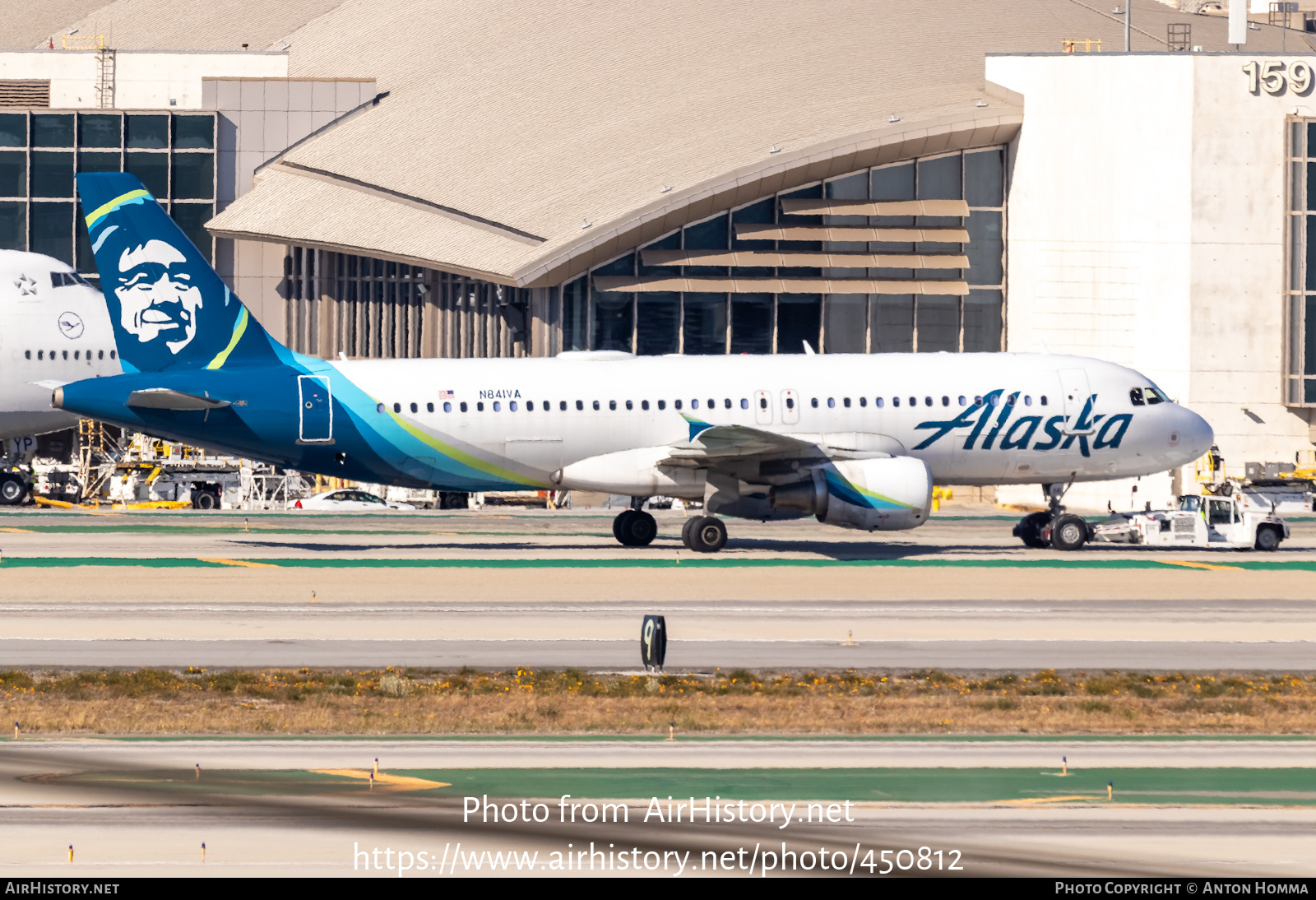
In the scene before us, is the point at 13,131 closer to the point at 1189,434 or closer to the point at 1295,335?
the point at 1295,335

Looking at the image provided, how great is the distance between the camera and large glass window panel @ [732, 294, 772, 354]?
76.5 metres

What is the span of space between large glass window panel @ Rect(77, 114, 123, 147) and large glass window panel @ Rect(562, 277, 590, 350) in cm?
2929

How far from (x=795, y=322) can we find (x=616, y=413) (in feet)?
106

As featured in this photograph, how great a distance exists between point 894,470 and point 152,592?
1817 cm

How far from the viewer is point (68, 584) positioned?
3666 cm

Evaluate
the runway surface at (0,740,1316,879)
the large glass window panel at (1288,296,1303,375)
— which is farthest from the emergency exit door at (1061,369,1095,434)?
the large glass window panel at (1288,296,1303,375)

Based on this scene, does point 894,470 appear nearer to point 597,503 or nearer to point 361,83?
point 597,503

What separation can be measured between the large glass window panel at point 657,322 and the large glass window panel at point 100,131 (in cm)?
3212

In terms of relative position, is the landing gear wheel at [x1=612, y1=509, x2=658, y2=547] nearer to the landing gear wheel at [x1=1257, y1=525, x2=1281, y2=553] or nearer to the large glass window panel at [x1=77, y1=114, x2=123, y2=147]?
the landing gear wheel at [x1=1257, y1=525, x2=1281, y2=553]

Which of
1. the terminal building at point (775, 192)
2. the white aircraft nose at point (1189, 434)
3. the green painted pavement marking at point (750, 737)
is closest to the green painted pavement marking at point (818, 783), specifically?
the green painted pavement marking at point (750, 737)

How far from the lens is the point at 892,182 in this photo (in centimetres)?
7681

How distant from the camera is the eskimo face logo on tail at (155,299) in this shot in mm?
44688

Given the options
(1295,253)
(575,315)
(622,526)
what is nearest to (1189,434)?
(622,526)

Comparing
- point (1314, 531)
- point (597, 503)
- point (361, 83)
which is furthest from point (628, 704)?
point (361, 83)
